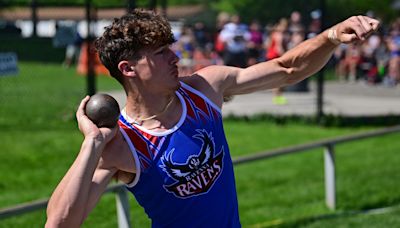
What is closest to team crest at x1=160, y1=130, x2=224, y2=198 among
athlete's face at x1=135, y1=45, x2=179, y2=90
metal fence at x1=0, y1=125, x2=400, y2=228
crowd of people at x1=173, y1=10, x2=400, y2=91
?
athlete's face at x1=135, y1=45, x2=179, y2=90

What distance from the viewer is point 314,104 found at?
15.8 metres

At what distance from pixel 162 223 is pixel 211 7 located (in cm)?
1259

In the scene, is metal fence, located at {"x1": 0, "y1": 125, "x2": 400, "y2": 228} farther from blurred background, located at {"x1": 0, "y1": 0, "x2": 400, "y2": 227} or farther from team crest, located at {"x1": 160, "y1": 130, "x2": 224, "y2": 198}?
team crest, located at {"x1": 160, "y1": 130, "x2": 224, "y2": 198}

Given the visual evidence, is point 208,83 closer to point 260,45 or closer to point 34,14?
point 34,14

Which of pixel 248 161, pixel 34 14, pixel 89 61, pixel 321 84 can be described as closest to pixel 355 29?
pixel 248 161

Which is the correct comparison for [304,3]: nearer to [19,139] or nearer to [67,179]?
[19,139]

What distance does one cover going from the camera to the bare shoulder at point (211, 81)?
4.03 metres

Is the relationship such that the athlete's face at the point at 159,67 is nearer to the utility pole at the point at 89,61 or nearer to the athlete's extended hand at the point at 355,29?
the athlete's extended hand at the point at 355,29

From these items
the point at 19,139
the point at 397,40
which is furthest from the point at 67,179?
the point at 397,40

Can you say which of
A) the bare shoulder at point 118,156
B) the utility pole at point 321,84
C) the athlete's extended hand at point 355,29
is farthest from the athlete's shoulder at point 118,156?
the utility pole at point 321,84

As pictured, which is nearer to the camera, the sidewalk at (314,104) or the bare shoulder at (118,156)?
the bare shoulder at (118,156)

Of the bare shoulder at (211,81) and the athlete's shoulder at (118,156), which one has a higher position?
the bare shoulder at (211,81)

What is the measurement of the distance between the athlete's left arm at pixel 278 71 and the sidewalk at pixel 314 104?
10.2 metres

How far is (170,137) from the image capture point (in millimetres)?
3832
